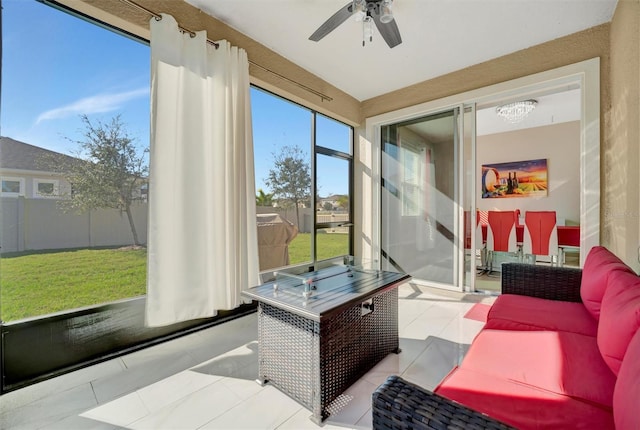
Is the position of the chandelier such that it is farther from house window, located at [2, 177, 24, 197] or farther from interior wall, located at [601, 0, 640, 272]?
house window, located at [2, 177, 24, 197]

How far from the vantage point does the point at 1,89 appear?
164cm

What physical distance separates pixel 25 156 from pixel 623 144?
425 cm

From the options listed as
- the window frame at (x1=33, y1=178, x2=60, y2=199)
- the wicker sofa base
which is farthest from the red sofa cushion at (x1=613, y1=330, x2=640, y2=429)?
the window frame at (x1=33, y1=178, x2=60, y2=199)

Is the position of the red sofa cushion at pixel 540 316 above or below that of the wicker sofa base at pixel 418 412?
below

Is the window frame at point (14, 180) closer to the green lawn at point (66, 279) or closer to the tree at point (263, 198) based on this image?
the green lawn at point (66, 279)

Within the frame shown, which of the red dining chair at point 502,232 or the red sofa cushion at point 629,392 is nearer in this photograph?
the red sofa cushion at point 629,392

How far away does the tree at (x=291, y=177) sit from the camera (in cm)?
323

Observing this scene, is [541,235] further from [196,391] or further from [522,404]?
[196,391]

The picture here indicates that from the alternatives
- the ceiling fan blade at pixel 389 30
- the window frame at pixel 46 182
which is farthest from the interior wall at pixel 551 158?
the window frame at pixel 46 182

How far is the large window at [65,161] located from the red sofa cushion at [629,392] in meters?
2.64

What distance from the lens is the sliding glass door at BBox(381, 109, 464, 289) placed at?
3.54m

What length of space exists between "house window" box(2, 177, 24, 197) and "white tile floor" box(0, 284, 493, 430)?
1.18m

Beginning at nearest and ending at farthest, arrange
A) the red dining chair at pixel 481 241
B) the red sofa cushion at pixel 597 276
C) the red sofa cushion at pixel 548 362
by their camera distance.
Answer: the red sofa cushion at pixel 548 362
the red sofa cushion at pixel 597 276
the red dining chair at pixel 481 241

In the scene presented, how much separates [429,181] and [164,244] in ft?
10.5
